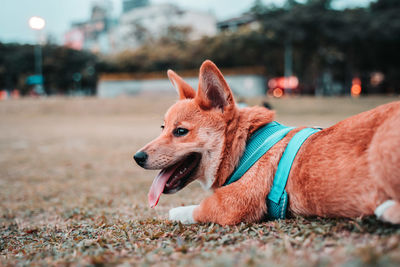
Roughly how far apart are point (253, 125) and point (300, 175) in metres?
0.68

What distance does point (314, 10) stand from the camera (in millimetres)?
30547

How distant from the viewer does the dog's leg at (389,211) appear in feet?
6.31

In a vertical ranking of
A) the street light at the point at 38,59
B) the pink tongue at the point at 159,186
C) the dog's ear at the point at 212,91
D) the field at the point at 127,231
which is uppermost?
the street light at the point at 38,59

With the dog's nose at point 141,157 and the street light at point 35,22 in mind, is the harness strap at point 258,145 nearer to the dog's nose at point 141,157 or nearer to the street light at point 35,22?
the dog's nose at point 141,157

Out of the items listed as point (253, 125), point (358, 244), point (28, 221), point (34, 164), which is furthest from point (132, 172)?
point (358, 244)

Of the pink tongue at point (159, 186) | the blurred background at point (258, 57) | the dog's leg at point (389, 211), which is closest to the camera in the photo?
the dog's leg at point (389, 211)

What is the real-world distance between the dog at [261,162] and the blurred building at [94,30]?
105358 mm

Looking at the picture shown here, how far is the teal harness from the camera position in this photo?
2.49 meters

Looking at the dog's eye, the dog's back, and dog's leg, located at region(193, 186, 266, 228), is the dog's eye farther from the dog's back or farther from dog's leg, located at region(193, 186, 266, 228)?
the dog's back

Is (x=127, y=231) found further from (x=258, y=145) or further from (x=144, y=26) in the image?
(x=144, y=26)

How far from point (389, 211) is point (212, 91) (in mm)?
1687

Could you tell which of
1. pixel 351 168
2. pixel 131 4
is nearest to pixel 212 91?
pixel 351 168

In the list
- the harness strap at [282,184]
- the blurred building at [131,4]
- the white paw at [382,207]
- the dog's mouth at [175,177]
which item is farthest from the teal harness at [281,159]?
the blurred building at [131,4]

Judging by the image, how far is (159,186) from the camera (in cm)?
283
